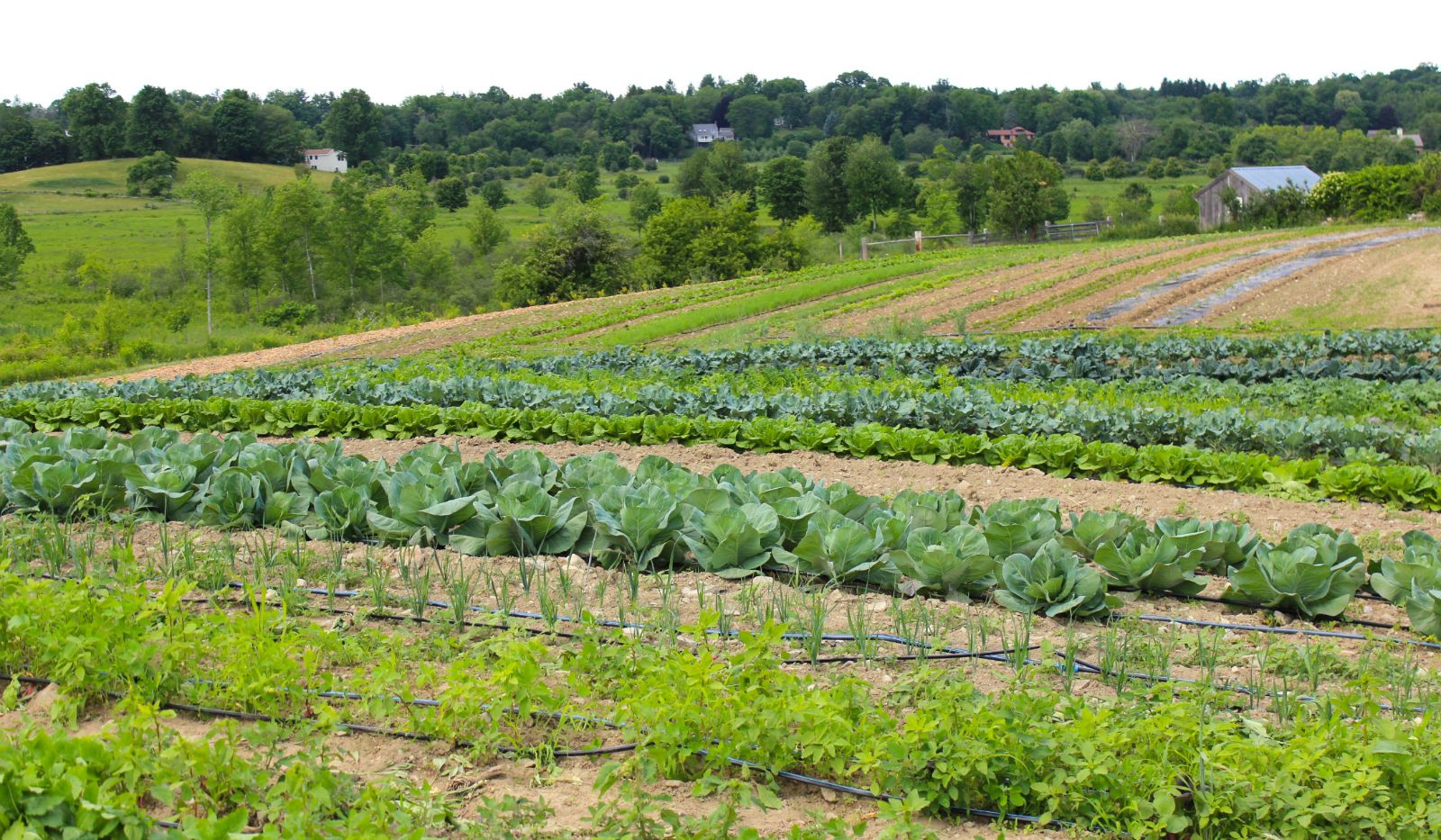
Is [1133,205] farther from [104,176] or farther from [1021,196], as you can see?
[104,176]

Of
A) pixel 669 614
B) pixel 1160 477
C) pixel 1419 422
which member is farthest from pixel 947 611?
pixel 1419 422

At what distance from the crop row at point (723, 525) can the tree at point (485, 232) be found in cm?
5431

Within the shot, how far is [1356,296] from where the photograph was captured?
22234 mm

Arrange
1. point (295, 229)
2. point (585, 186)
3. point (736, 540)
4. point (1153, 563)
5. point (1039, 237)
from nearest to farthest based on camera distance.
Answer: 1. point (1153, 563)
2. point (736, 540)
3. point (295, 229)
4. point (1039, 237)
5. point (585, 186)

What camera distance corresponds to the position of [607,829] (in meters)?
3.09

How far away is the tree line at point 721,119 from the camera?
88125 millimetres

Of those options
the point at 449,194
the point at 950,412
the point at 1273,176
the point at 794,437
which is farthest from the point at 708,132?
the point at 794,437

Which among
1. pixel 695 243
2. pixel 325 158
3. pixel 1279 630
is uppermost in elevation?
pixel 325 158

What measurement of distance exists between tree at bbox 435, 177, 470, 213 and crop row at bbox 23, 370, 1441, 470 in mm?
70642

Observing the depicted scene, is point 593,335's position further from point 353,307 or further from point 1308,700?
point 353,307

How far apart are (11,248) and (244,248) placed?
8.63 m

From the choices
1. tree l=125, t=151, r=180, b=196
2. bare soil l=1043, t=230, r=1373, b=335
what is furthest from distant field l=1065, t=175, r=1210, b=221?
tree l=125, t=151, r=180, b=196

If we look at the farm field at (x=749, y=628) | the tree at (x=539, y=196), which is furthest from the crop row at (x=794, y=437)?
the tree at (x=539, y=196)

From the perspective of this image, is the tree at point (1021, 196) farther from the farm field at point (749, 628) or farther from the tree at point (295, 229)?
the farm field at point (749, 628)
